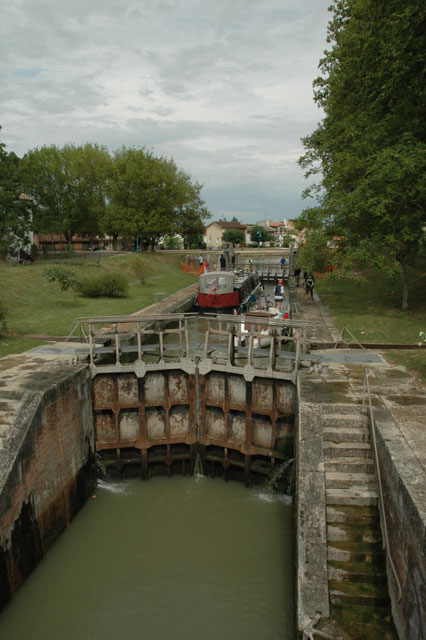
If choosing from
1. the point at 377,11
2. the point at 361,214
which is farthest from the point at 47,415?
the point at 377,11

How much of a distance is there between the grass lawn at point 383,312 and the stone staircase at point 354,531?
160 inches

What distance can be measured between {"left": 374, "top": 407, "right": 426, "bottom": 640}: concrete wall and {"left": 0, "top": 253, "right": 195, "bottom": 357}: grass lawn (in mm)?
13125

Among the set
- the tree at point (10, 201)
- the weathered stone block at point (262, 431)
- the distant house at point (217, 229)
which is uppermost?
the distant house at point (217, 229)

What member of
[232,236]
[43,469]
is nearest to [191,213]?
[232,236]

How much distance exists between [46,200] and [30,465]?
44.4m

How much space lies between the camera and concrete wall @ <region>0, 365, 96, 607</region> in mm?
9195

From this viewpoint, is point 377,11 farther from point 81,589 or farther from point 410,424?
point 81,589

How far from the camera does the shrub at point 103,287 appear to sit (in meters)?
31.3

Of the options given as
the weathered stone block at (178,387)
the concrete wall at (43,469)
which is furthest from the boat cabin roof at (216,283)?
the concrete wall at (43,469)

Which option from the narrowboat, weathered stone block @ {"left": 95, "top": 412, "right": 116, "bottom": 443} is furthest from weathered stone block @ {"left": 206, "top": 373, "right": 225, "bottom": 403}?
the narrowboat

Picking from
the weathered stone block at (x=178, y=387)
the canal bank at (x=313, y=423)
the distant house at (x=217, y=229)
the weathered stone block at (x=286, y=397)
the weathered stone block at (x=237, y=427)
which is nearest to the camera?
the canal bank at (x=313, y=423)

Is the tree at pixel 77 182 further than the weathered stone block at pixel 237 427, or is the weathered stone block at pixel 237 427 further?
the tree at pixel 77 182

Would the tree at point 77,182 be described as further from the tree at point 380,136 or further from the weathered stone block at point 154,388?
the weathered stone block at point 154,388

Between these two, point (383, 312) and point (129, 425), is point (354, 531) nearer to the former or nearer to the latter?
point (129, 425)
